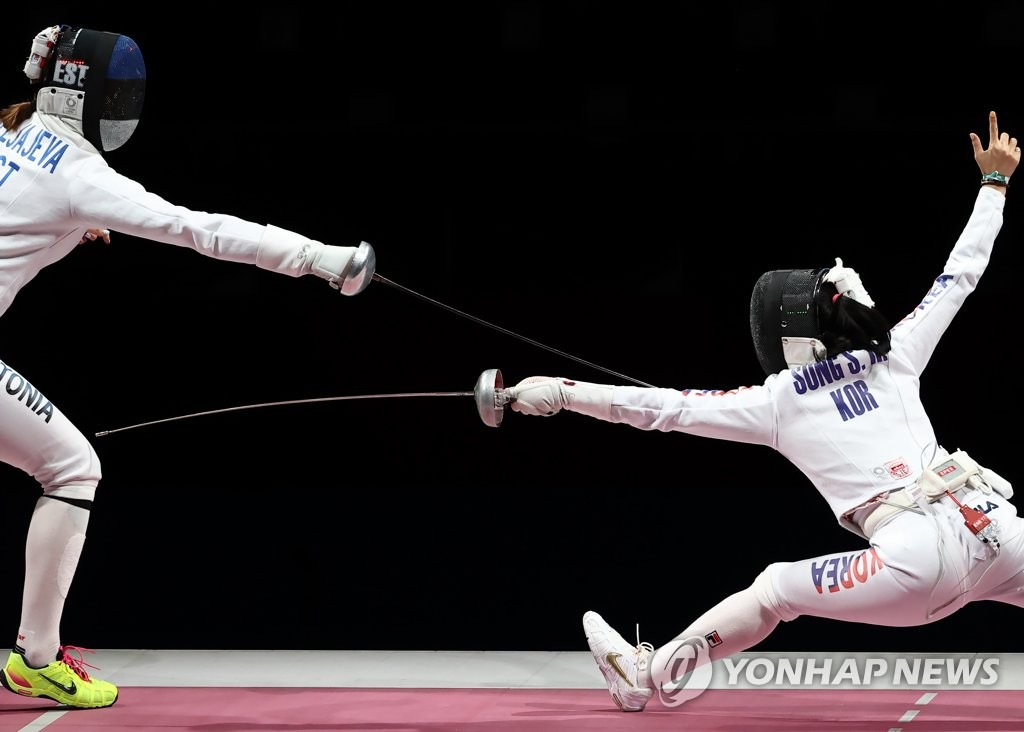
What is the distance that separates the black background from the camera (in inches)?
141

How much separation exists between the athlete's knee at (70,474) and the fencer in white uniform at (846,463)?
0.94 metres

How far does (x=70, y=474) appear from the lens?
2654mm

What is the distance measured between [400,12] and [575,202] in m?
0.82

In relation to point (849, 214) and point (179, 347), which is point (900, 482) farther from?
point (179, 347)

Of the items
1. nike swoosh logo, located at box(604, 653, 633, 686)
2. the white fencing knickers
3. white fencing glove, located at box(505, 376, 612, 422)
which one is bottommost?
nike swoosh logo, located at box(604, 653, 633, 686)

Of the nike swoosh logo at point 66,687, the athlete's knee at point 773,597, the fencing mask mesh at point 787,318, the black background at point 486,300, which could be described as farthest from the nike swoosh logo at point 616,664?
the nike swoosh logo at point 66,687

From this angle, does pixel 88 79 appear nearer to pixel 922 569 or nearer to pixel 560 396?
pixel 560 396

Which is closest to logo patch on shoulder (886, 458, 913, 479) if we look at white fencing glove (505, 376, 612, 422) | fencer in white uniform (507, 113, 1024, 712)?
fencer in white uniform (507, 113, 1024, 712)

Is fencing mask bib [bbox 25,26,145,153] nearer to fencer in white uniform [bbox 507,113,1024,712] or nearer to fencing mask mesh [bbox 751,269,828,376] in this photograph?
fencer in white uniform [bbox 507,113,1024,712]

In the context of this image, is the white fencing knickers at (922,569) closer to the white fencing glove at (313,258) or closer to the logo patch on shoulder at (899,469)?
the logo patch on shoulder at (899,469)

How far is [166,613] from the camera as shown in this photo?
3.58 metres

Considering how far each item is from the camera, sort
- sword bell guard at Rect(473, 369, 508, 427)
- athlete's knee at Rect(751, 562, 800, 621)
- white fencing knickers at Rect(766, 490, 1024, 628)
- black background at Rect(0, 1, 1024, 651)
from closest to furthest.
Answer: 1. white fencing knickers at Rect(766, 490, 1024, 628)
2. athlete's knee at Rect(751, 562, 800, 621)
3. sword bell guard at Rect(473, 369, 508, 427)
4. black background at Rect(0, 1, 1024, 651)

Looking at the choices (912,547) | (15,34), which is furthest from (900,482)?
(15,34)

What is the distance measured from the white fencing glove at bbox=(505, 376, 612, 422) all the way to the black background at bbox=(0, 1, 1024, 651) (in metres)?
1.03
